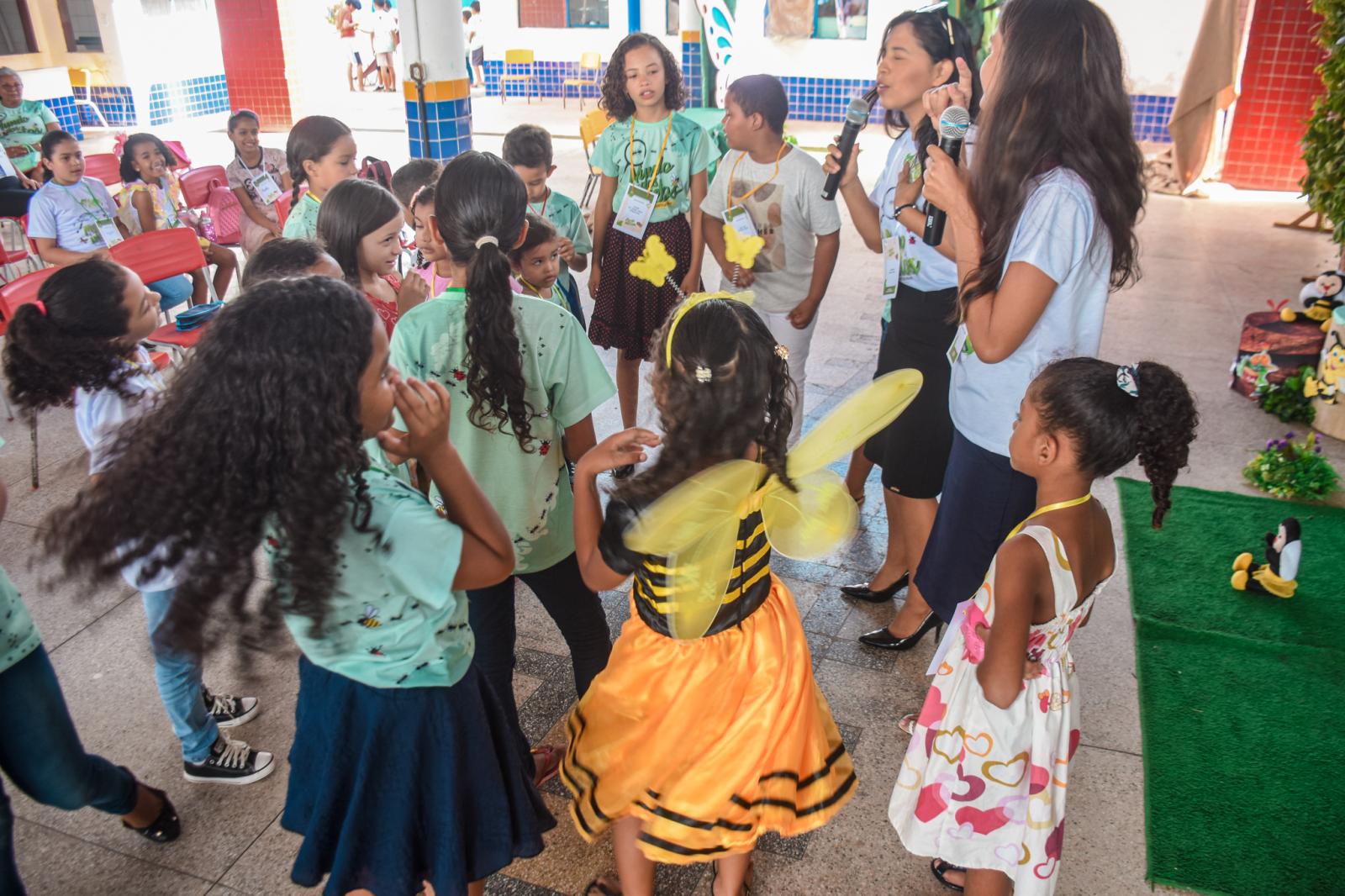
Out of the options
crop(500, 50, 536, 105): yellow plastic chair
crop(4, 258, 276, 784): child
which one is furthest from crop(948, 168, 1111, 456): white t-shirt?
crop(500, 50, 536, 105): yellow plastic chair

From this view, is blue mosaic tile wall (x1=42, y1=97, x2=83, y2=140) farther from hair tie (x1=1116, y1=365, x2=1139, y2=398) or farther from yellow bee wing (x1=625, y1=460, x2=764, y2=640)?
hair tie (x1=1116, y1=365, x2=1139, y2=398)

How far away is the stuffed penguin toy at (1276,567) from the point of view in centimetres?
298

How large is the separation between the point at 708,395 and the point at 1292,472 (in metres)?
3.30

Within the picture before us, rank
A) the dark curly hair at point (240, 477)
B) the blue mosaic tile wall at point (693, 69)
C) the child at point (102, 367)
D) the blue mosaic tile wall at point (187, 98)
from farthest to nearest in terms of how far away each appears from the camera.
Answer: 1. the blue mosaic tile wall at point (187, 98)
2. the blue mosaic tile wall at point (693, 69)
3. the child at point (102, 367)
4. the dark curly hair at point (240, 477)

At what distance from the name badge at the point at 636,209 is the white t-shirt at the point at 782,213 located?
37 centimetres

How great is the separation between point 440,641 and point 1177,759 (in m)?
1.95

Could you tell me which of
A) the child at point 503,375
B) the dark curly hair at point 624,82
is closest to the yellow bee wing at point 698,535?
the child at point 503,375

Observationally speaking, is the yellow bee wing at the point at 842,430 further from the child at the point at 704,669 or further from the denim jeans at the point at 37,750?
the denim jeans at the point at 37,750

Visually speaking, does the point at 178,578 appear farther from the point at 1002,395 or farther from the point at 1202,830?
the point at 1202,830

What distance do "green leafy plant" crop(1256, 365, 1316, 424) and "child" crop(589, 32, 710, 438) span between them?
290 cm

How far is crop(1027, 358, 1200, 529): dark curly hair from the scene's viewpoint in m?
1.63

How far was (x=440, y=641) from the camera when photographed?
5.01 feet

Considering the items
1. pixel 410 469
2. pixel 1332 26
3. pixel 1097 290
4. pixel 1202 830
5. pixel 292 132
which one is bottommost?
pixel 1202 830

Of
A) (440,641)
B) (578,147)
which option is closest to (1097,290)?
(440,641)
